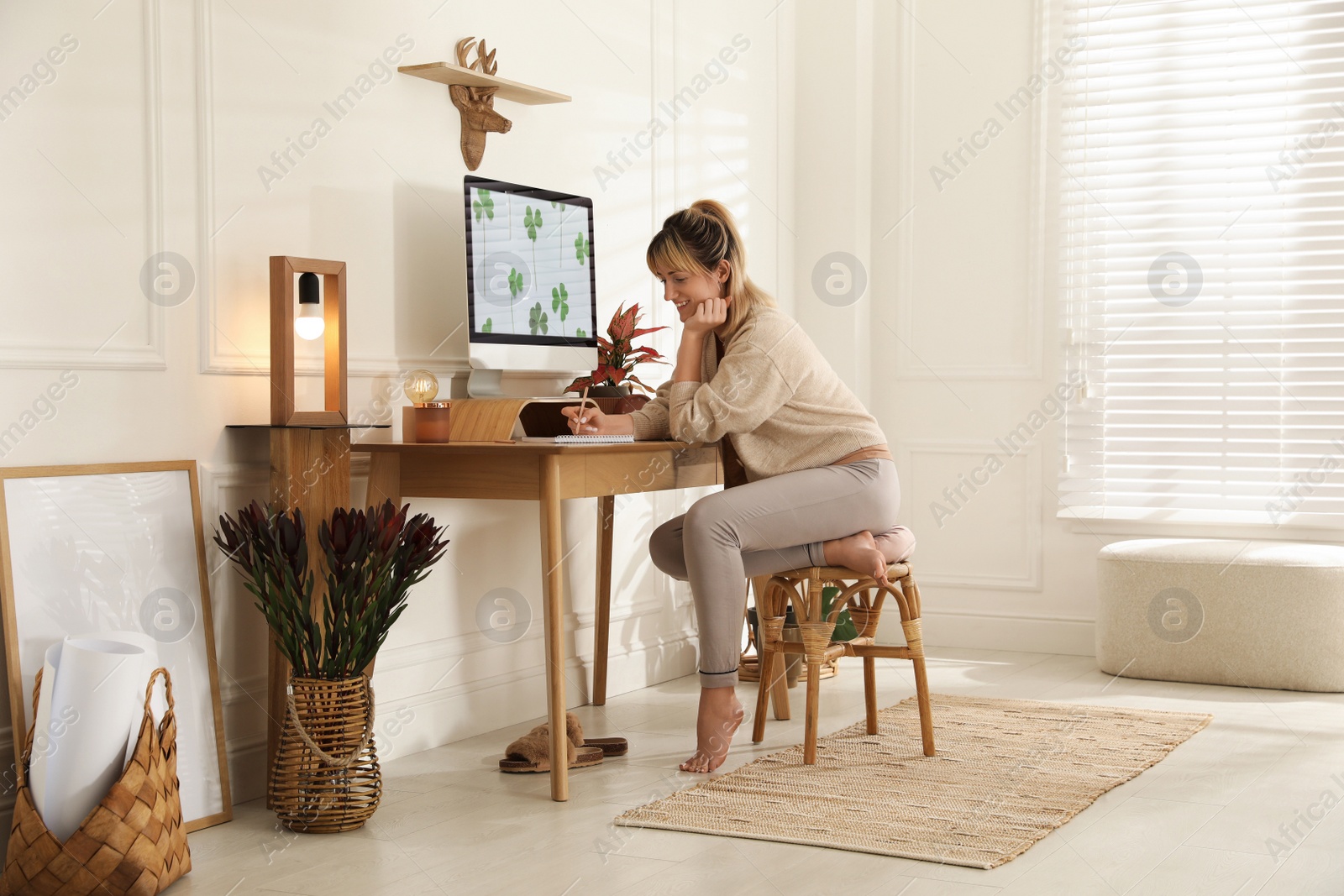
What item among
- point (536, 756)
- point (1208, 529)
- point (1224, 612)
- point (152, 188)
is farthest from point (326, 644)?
point (1208, 529)

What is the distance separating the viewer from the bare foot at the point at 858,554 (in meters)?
2.99

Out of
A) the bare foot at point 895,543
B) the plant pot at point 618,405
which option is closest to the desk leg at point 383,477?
the plant pot at point 618,405

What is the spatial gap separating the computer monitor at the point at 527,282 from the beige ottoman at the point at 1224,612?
6.35ft

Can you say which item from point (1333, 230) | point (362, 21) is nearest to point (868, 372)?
point (1333, 230)

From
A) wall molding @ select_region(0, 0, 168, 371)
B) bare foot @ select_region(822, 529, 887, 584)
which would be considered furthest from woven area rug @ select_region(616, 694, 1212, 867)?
wall molding @ select_region(0, 0, 168, 371)

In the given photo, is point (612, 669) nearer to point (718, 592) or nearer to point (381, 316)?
point (718, 592)

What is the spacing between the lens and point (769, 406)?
120 inches

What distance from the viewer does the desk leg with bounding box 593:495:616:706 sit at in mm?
3736

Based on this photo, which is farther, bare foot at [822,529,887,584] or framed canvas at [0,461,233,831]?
bare foot at [822,529,887,584]

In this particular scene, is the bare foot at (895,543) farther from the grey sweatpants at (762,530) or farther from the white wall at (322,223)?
the white wall at (322,223)

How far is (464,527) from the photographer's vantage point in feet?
11.2

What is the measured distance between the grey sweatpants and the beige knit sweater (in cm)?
7

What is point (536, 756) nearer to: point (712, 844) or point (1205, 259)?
point (712, 844)

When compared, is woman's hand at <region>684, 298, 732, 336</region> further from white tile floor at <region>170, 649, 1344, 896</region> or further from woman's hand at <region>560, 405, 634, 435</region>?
white tile floor at <region>170, 649, 1344, 896</region>
